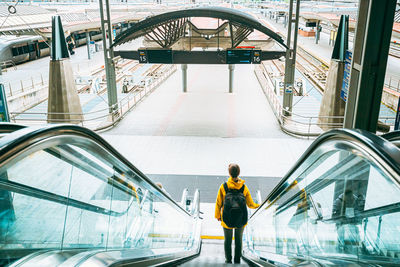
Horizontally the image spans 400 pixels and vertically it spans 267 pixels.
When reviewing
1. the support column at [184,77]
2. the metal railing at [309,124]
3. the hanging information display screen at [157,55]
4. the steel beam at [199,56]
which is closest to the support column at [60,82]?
the hanging information display screen at [157,55]

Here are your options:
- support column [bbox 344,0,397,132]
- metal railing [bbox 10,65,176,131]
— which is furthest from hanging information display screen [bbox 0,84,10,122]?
support column [bbox 344,0,397,132]

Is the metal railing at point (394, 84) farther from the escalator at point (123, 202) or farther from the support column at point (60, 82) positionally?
the escalator at point (123, 202)

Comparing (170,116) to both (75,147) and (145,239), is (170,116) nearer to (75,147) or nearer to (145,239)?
(145,239)

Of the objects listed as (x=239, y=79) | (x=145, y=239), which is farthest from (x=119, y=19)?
(x=145, y=239)

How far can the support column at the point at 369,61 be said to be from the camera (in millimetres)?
3312

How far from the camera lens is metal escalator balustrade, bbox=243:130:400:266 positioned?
1.83 metres

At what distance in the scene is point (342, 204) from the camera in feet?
9.02

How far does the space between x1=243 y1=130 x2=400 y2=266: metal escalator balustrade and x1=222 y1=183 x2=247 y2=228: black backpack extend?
433 mm

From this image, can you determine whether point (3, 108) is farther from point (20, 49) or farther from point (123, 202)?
point (20, 49)

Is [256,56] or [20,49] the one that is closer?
[256,56]

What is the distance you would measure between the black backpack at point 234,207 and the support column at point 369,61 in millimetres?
1467

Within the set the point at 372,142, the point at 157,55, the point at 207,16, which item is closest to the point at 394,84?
the point at 207,16

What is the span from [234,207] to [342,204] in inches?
60.7

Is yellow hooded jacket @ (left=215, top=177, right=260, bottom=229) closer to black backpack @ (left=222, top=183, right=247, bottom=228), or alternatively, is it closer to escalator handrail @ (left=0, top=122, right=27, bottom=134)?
black backpack @ (left=222, top=183, right=247, bottom=228)
